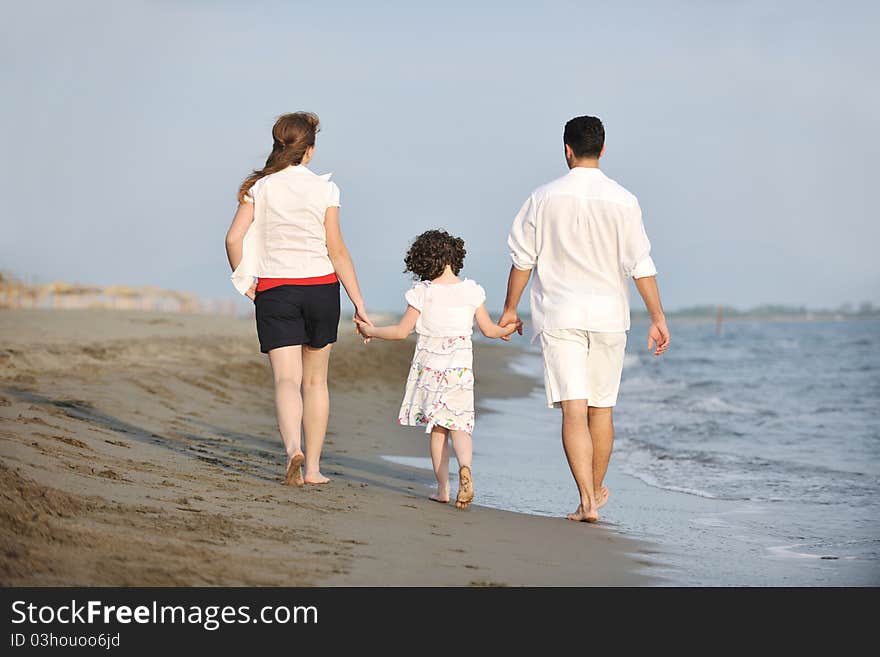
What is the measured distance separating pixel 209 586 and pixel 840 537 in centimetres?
357

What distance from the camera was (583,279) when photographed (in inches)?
210

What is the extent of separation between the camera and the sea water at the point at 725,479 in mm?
4844

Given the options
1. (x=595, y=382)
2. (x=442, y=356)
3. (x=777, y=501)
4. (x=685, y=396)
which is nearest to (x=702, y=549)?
(x=595, y=382)

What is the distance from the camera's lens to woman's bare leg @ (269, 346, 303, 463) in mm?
5621

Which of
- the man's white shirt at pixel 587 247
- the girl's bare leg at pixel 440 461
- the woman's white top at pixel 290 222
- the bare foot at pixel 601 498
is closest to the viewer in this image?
the man's white shirt at pixel 587 247

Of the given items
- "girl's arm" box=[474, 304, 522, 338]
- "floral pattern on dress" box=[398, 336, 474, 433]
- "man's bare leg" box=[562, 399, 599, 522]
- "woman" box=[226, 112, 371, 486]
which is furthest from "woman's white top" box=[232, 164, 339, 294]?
"man's bare leg" box=[562, 399, 599, 522]

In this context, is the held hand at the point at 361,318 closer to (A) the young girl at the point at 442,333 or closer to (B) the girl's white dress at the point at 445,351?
(A) the young girl at the point at 442,333

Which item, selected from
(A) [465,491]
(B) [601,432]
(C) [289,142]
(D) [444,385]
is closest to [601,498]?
(B) [601,432]

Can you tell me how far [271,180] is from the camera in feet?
18.2

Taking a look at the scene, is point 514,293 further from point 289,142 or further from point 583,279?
point 289,142

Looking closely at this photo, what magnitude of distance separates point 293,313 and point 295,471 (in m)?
0.83

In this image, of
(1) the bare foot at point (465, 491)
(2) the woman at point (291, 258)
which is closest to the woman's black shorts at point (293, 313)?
(2) the woman at point (291, 258)

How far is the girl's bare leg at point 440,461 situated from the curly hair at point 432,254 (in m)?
0.84
